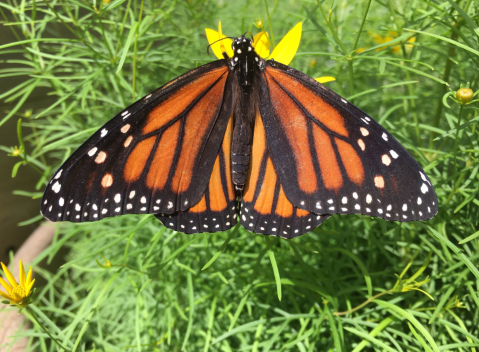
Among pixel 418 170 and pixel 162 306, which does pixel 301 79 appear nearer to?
pixel 418 170

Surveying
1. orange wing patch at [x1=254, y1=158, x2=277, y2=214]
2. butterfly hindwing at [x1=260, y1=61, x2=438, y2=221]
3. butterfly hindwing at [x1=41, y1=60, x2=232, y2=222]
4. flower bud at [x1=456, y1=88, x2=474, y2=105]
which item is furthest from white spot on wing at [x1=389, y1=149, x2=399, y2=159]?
butterfly hindwing at [x1=41, y1=60, x2=232, y2=222]

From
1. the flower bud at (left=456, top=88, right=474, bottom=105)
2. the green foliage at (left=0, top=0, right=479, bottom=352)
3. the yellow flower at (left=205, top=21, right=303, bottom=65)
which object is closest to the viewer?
the flower bud at (left=456, top=88, right=474, bottom=105)

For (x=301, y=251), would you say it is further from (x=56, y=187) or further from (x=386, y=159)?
(x=56, y=187)

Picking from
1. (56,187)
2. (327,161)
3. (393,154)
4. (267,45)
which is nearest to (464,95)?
(393,154)

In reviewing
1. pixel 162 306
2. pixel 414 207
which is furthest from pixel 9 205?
pixel 414 207

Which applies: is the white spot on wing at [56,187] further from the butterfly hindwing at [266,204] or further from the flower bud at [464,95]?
the flower bud at [464,95]


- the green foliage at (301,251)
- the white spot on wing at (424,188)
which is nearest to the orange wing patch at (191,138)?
the green foliage at (301,251)

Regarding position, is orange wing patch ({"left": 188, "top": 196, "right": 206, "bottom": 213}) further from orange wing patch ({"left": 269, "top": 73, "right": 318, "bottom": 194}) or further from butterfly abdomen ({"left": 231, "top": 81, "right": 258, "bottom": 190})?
orange wing patch ({"left": 269, "top": 73, "right": 318, "bottom": 194})
